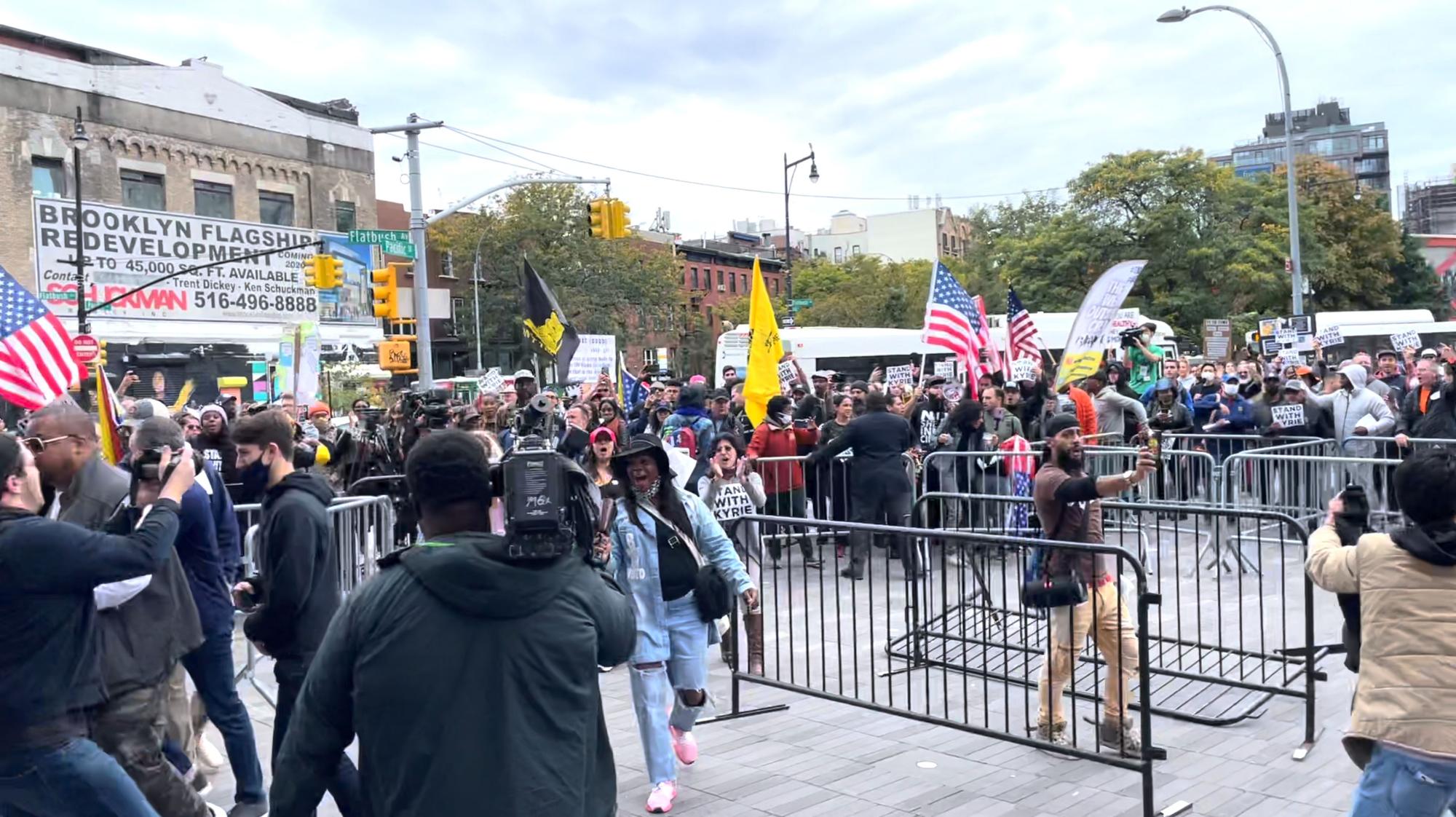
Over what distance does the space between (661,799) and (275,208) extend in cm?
3816

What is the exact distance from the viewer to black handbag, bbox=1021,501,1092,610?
5719mm

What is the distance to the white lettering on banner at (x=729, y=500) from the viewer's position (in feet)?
30.1

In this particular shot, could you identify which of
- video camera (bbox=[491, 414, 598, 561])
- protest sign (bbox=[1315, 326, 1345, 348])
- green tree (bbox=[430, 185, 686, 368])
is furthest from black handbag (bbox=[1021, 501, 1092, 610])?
green tree (bbox=[430, 185, 686, 368])

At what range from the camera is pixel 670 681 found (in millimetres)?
5781

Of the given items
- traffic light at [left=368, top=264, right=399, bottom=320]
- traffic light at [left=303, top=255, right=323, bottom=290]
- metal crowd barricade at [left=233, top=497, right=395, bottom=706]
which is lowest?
metal crowd barricade at [left=233, top=497, right=395, bottom=706]

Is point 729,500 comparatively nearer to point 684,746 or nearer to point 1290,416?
point 684,746

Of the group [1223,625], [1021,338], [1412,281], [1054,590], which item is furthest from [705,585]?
[1412,281]

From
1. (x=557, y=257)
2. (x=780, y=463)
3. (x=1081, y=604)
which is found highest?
(x=557, y=257)

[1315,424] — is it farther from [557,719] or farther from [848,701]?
[557,719]

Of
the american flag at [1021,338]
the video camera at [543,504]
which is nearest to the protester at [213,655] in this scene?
the video camera at [543,504]

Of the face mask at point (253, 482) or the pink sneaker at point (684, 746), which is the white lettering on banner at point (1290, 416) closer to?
the pink sneaker at point (684, 746)

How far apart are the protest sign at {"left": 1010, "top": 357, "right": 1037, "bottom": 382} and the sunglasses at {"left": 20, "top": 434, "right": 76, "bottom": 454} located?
1159 centimetres

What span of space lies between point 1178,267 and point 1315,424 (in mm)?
35007

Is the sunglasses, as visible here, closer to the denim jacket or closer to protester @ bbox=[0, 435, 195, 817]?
protester @ bbox=[0, 435, 195, 817]
